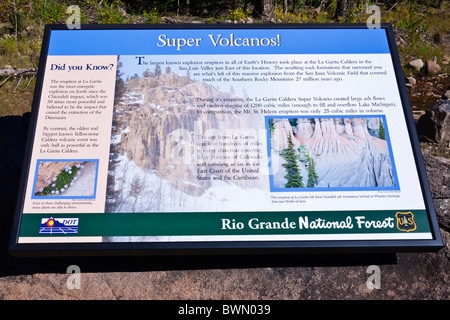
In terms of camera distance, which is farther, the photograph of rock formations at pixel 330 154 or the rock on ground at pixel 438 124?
the rock on ground at pixel 438 124

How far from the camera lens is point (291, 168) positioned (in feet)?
7.51

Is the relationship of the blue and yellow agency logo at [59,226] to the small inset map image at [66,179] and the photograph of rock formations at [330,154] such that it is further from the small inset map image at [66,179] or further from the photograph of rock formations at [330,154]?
the photograph of rock formations at [330,154]

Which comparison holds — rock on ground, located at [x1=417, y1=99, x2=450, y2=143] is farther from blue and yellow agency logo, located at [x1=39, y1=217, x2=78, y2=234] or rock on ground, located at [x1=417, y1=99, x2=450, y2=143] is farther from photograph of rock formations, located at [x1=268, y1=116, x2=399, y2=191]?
blue and yellow agency logo, located at [x1=39, y1=217, x2=78, y2=234]

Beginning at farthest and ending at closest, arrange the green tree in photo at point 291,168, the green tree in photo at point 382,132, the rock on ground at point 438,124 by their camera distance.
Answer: the rock on ground at point 438,124, the green tree in photo at point 382,132, the green tree in photo at point 291,168

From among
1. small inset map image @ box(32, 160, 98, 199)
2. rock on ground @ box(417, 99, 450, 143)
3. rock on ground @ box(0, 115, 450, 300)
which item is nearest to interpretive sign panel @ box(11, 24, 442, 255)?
small inset map image @ box(32, 160, 98, 199)

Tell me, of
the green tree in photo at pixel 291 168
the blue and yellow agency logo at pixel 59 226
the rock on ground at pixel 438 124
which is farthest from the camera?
the rock on ground at pixel 438 124

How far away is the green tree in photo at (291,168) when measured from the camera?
7.38ft

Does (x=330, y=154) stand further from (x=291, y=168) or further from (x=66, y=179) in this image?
(x=66, y=179)

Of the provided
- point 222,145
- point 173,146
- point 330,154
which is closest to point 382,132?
point 330,154

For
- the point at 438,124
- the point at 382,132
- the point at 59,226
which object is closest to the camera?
the point at 59,226

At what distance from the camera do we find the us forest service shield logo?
7.03 feet

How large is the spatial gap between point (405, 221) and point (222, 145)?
3.89 ft

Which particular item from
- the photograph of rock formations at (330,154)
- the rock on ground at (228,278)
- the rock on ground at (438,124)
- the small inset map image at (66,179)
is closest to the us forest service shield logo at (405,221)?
the photograph of rock formations at (330,154)

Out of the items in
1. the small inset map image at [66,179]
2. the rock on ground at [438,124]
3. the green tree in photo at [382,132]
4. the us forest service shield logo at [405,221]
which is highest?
the rock on ground at [438,124]
